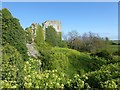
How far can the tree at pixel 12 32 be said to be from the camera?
654 cm

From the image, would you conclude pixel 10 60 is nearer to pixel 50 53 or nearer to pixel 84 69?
pixel 50 53

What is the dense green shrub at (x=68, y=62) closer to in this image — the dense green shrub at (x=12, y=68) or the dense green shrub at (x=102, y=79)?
the dense green shrub at (x=12, y=68)

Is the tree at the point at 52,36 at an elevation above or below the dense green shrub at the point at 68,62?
above

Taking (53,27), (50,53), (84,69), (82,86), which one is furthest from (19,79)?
(53,27)

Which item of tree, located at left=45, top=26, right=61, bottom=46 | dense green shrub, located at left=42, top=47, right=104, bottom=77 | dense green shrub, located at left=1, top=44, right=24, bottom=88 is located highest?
tree, located at left=45, top=26, right=61, bottom=46

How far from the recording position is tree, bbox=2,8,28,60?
654 centimetres

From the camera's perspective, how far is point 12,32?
673cm

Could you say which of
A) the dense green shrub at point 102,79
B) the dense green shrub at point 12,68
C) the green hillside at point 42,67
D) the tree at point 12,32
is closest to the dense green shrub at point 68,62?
the green hillside at point 42,67

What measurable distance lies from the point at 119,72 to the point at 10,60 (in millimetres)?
2057

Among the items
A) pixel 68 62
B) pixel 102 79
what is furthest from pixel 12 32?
pixel 102 79

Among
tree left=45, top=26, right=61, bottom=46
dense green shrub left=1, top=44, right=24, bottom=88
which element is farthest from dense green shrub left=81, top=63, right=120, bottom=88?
tree left=45, top=26, right=61, bottom=46

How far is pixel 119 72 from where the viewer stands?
4328 mm

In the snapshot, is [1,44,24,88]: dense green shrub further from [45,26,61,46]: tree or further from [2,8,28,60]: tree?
[45,26,61,46]: tree

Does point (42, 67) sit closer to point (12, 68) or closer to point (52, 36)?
point (12, 68)
